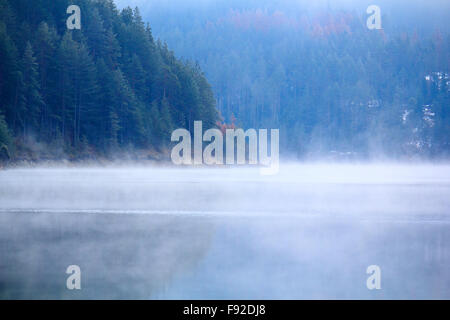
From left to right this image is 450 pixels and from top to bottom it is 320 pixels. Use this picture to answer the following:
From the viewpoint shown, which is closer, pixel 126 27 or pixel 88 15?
pixel 88 15

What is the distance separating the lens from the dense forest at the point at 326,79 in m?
135

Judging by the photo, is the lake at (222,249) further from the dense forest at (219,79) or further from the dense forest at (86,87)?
the dense forest at (219,79)

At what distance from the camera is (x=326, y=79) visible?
15250 cm

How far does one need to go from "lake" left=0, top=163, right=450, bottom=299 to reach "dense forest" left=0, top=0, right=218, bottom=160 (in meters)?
27.6

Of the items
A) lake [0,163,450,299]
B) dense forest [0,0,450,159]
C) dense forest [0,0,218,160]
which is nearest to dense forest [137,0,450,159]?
dense forest [0,0,450,159]

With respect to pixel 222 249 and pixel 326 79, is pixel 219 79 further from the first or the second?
pixel 222 249

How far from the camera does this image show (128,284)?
646cm

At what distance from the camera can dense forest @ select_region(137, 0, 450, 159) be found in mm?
134625

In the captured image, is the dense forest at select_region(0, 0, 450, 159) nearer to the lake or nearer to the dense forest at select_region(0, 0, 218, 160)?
the dense forest at select_region(0, 0, 218, 160)

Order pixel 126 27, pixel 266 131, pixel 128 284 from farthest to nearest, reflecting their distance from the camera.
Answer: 1. pixel 266 131
2. pixel 126 27
3. pixel 128 284

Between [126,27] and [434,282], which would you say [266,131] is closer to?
[126,27]

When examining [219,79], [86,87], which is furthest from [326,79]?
[86,87]
